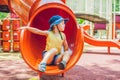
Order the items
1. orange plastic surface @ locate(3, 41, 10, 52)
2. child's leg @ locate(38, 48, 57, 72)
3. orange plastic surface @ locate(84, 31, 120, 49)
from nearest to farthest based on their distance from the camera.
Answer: child's leg @ locate(38, 48, 57, 72), orange plastic surface @ locate(84, 31, 120, 49), orange plastic surface @ locate(3, 41, 10, 52)

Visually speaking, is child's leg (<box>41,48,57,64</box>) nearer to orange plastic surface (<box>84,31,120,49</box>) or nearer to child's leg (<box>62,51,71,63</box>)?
child's leg (<box>62,51,71,63</box>)

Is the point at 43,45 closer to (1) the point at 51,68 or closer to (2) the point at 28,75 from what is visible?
(2) the point at 28,75

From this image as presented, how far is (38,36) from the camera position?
12.8 ft

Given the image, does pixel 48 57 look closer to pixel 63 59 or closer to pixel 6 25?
pixel 63 59

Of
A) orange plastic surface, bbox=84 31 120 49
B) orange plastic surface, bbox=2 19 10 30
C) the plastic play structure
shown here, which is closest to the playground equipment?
the plastic play structure

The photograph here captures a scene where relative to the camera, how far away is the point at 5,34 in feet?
26.1

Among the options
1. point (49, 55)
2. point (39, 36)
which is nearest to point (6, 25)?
point (39, 36)

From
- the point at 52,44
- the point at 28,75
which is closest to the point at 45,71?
the point at 52,44

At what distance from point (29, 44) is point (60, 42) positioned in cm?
41

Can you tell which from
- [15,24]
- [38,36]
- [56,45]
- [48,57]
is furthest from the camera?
[15,24]

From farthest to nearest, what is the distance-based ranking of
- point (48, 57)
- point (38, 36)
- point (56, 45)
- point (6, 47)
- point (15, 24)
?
point (15, 24) < point (6, 47) < point (38, 36) < point (56, 45) < point (48, 57)

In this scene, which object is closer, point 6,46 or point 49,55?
point 49,55

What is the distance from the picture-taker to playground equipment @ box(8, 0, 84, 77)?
10.2ft

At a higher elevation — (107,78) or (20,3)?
(20,3)
